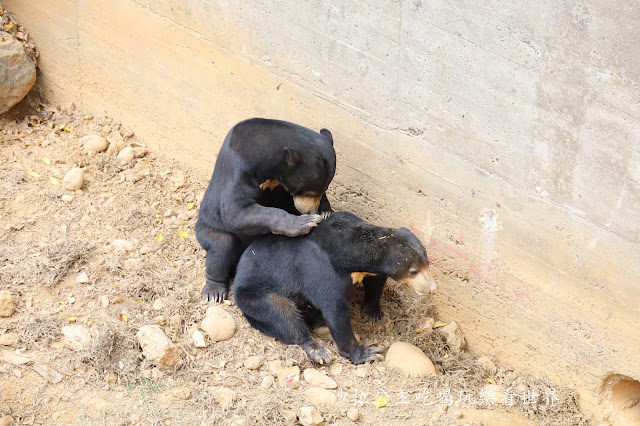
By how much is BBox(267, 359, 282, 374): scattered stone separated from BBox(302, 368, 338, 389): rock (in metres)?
0.19

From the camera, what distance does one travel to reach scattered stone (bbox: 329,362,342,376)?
5.46 meters

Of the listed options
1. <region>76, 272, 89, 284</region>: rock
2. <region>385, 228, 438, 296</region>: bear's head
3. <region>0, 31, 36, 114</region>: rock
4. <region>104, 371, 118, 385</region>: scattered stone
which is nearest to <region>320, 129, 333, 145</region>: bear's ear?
<region>385, 228, 438, 296</region>: bear's head

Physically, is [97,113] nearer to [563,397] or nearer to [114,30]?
[114,30]

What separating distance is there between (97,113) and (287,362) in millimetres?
3792

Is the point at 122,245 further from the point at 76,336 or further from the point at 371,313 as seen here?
the point at 371,313

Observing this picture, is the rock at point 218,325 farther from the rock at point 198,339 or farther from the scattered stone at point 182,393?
the scattered stone at point 182,393

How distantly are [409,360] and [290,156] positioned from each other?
1.68 m

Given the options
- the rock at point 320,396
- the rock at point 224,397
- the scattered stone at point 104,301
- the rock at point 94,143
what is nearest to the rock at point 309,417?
the rock at point 320,396

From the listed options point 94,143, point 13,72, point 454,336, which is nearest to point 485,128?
point 454,336

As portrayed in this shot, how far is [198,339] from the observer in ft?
18.1

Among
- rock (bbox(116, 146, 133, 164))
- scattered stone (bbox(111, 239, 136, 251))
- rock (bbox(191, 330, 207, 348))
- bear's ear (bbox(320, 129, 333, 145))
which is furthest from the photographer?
rock (bbox(116, 146, 133, 164))

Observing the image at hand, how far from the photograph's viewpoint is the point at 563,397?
17.9 feet

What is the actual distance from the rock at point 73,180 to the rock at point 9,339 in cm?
195

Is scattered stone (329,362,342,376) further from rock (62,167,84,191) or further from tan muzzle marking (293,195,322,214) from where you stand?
rock (62,167,84,191)
